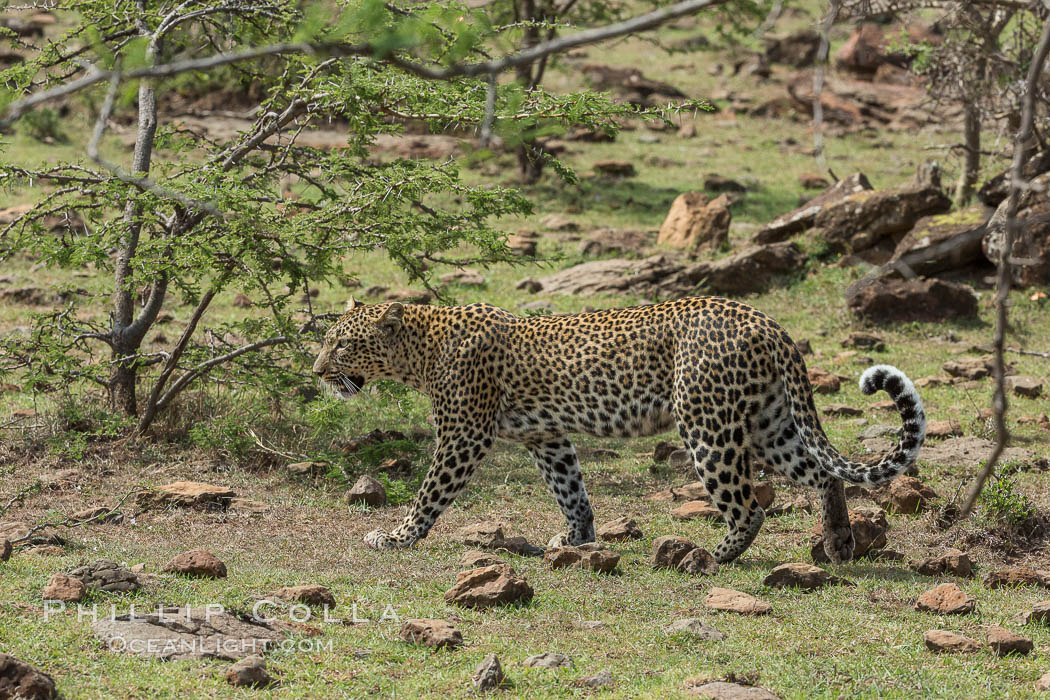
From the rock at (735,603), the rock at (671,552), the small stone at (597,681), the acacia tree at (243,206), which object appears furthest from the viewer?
the acacia tree at (243,206)

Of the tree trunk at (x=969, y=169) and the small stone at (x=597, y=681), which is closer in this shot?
the small stone at (x=597, y=681)

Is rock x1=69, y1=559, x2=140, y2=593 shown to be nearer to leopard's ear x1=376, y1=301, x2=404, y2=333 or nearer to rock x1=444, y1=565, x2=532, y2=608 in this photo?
rock x1=444, y1=565, x2=532, y2=608

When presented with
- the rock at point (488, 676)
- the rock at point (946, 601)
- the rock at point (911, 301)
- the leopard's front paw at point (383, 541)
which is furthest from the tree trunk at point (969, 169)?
the rock at point (488, 676)

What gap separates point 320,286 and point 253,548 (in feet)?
33.1

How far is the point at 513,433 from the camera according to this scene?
33.1 ft

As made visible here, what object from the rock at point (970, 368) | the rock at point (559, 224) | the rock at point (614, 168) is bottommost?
the rock at point (970, 368)

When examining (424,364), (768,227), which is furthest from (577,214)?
(424,364)

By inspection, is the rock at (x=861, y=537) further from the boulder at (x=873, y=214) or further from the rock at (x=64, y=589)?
the boulder at (x=873, y=214)

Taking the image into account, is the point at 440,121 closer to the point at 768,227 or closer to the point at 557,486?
the point at 557,486

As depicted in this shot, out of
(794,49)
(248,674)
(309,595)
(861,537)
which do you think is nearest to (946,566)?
(861,537)

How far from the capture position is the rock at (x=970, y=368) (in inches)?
606

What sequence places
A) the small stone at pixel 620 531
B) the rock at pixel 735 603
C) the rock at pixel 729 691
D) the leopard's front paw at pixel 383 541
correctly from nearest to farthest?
the rock at pixel 729 691, the rock at pixel 735 603, the leopard's front paw at pixel 383 541, the small stone at pixel 620 531

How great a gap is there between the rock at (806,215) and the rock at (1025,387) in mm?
6203

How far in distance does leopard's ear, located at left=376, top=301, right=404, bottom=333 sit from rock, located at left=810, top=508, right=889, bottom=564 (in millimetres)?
3641
